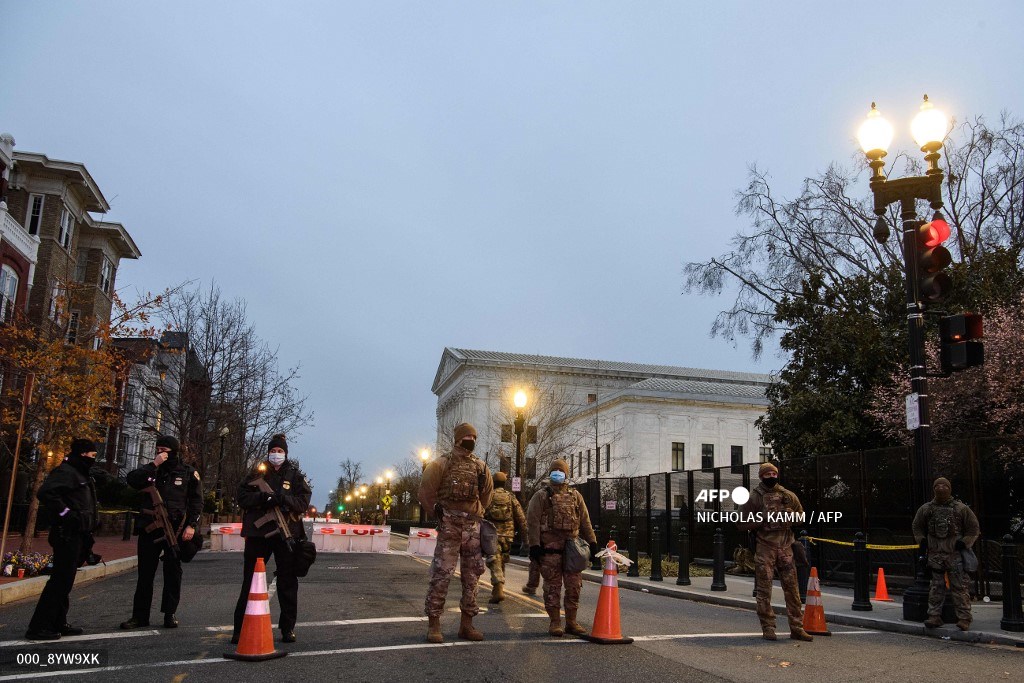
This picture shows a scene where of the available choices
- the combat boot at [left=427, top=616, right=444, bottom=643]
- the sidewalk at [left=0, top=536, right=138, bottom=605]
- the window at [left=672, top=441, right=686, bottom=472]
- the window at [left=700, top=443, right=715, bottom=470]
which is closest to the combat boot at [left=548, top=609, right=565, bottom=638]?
the combat boot at [left=427, top=616, right=444, bottom=643]

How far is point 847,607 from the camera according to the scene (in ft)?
40.7

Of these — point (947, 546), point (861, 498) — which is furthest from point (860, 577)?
point (861, 498)

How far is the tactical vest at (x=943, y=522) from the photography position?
10172 mm

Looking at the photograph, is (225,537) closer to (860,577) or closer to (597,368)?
(860,577)

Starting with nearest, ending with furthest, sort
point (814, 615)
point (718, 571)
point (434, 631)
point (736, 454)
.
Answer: point (434, 631), point (814, 615), point (718, 571), point (736, 454)

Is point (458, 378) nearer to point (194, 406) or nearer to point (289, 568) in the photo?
point (194, 406)

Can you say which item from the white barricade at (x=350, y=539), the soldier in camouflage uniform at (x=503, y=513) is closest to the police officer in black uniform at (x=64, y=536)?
the soldier in camouflage uniform at (x=503, y=513)

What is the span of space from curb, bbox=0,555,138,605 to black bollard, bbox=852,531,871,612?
10.9 m

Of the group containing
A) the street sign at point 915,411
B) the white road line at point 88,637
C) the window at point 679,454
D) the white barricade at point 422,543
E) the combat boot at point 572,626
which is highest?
the window at point 679,454

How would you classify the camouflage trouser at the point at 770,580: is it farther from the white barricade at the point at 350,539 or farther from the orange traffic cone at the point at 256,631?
the white barricade at the point at 350,539

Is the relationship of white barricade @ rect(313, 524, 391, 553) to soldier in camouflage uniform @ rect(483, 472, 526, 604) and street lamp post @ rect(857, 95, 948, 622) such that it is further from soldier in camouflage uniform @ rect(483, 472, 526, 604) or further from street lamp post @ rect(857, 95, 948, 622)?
street lamp post @ rect(857, 95, 948, 622)

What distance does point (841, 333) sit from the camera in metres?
28.7

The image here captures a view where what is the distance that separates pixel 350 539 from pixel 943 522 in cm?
2249
